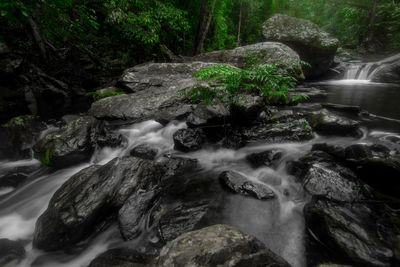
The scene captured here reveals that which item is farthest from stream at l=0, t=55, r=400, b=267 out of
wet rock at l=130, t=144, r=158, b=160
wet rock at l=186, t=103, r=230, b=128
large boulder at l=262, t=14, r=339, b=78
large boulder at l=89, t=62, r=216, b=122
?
large boulder at l=262, t=14, r=339, b=78

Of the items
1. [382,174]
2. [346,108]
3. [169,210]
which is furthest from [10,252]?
[346,108]

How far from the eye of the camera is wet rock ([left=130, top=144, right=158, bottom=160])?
407cm

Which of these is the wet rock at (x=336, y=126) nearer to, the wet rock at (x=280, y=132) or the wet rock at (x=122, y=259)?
the wet rock at (x=280, y=132)

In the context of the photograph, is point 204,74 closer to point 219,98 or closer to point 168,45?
point 219,98

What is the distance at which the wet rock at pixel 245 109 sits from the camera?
153 inches

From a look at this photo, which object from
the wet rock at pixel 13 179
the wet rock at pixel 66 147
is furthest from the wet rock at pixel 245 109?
the wet rock at pixel 13 179

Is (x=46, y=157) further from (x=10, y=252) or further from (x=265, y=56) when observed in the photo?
(x=265, y=56)

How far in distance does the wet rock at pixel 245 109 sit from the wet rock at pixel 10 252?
3769 millimetres

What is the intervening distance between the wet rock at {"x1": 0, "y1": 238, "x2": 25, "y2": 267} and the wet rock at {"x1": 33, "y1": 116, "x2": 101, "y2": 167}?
1.60 metres

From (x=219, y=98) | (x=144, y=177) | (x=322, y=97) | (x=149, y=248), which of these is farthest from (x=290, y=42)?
(x=149, y=248)

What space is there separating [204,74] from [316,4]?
2467cm

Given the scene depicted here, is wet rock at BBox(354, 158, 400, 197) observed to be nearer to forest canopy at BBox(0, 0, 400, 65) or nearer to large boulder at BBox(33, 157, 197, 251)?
large boulder at BBox(33, 157, 197, 251)

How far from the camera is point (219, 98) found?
4.02 metres

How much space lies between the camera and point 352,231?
→ 189 cm
